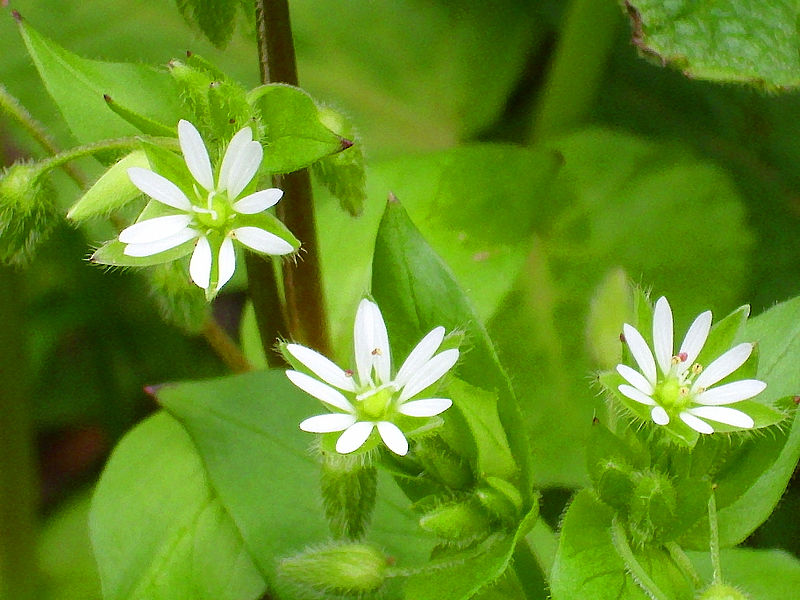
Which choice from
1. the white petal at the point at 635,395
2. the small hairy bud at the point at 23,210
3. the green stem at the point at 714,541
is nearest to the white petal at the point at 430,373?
the white petal at the point at 635,395

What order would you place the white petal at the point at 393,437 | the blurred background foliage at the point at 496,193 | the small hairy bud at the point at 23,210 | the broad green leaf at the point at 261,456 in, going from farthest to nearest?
the blurred background foliage at the point at 496,193 → the broad green leaf at the point at 261,456 → the small hairy bud at the point at 23,210 → the white petal at the point at 393,437

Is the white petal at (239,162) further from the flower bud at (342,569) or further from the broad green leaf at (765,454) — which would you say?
the broad green leaf at (765,454)

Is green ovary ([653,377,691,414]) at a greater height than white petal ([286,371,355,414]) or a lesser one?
lesser

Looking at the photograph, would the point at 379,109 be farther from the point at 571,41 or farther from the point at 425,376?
the point at 425,376

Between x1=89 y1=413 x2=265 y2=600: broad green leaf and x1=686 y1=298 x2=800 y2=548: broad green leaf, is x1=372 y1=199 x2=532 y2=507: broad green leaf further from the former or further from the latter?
x1=89 y1=413 x2=265 y2=600: broad green leaf

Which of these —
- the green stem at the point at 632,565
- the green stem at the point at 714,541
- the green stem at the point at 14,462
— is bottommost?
the green stem at the point at 14,462

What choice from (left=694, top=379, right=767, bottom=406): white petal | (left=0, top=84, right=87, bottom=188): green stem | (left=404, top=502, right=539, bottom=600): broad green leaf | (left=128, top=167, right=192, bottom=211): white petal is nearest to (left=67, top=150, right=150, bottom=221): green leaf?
(left=128, top=167, right=192, bottom=211): white petal
